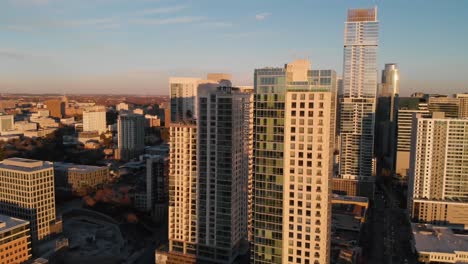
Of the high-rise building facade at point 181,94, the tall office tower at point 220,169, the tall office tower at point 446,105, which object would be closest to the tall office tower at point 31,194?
the tall office tower at point 220,169

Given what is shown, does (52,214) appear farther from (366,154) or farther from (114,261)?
(366,154)

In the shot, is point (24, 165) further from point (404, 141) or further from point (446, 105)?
point (446, 105)

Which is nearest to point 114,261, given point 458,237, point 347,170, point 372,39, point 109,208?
point 109,208

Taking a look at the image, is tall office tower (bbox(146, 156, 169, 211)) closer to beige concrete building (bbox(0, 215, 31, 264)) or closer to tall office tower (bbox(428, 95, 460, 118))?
beige concrete building (bbox(0, 215, 31, 264))

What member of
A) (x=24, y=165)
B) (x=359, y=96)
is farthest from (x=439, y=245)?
(x=24, y=165)

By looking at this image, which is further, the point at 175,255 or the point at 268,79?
the point at 175,255

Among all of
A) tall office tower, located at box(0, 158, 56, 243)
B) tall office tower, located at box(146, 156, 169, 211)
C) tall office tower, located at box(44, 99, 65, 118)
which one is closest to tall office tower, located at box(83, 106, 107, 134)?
tall office tower, located at box(44, 99, 65, 118)
